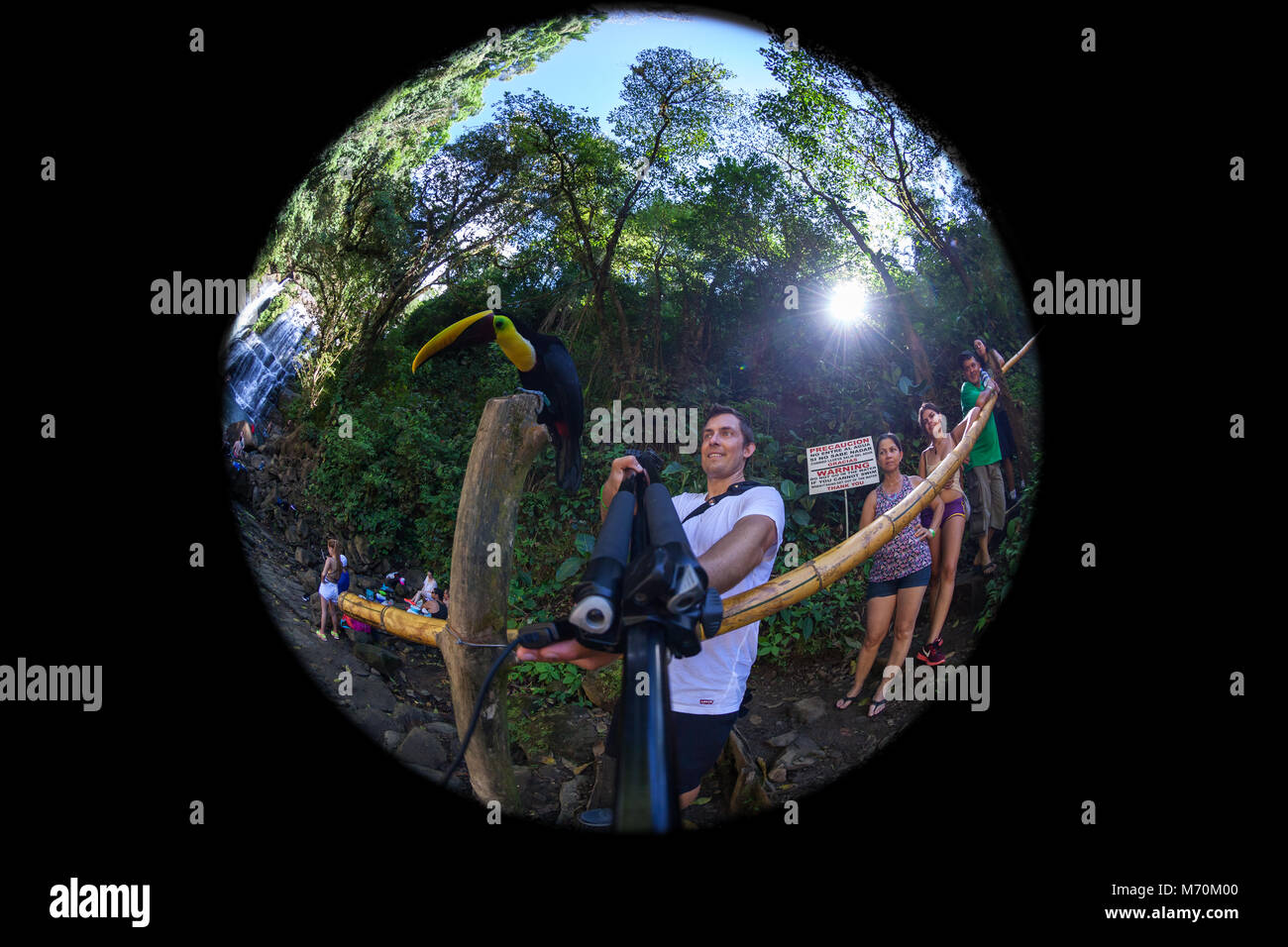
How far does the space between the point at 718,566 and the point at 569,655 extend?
1.69ft

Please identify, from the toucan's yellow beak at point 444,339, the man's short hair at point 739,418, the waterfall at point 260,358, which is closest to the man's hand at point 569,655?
the man's short hair at point 739,418

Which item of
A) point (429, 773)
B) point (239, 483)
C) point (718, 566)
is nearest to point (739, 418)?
point (718, 566)

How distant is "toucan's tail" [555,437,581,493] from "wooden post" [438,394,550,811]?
7 cm

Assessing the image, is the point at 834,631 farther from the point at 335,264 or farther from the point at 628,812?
the point at 335,264

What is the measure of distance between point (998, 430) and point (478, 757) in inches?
82.0

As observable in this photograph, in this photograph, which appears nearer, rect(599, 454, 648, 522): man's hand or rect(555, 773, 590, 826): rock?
rect(599, 454, 648, 522): man's hand

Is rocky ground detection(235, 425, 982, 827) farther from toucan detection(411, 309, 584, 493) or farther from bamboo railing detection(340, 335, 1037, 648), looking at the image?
toucan detection(411, 309, 584, 493)

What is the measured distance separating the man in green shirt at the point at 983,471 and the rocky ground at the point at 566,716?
179mm

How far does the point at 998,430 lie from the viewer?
7.07 feet

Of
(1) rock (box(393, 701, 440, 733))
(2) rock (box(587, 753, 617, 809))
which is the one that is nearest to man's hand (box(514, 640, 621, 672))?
(2) rock (box(587, 753, 617, 809))

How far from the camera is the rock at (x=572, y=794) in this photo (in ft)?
6.73

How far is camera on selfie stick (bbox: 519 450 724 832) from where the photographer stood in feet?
4.15

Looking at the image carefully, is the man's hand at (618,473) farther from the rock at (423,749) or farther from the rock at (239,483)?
the rock at (239,483)

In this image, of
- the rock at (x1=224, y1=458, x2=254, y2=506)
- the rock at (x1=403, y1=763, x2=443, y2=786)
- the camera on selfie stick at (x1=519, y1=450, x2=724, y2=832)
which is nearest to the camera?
the camera on selfie stick at (x1=519, y1=450, x2=724, y2=832)
